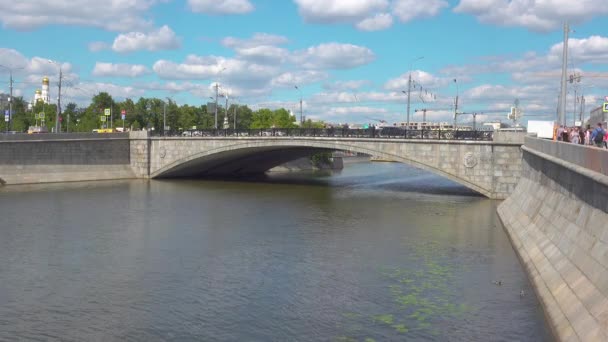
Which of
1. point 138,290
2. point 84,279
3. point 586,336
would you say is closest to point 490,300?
point 586,336

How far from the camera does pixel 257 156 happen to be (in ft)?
240

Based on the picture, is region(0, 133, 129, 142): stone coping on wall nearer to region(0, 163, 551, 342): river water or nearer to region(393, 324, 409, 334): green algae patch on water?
region(0, 163, 551, 342): river water

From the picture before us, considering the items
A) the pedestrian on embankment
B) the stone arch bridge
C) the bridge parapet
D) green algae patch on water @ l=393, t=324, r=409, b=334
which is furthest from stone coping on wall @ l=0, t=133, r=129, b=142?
green algae patch on water @ l=393, t=324, r=409, b=334

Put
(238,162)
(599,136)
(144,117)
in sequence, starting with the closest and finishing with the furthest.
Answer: (599,136)
(238,162)
(144,117)

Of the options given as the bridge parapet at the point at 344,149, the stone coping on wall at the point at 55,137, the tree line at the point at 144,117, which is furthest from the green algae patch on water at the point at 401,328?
the tree line at the point at 144,117

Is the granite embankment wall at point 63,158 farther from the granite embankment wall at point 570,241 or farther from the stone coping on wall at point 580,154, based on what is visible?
the stone coping on wall at point 580,154

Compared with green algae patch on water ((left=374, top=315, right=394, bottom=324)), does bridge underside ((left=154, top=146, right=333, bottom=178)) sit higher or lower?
higher

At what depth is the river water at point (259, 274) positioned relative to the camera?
17359 mm

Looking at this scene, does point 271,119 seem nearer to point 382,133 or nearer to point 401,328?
point 382,133

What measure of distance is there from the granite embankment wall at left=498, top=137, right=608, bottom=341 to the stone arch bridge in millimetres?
17670

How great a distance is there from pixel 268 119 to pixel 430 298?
10741 cm

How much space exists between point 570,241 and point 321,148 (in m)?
46.1

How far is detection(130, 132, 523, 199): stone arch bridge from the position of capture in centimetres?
4788

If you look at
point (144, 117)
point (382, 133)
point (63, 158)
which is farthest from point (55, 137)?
point (144, 117)
